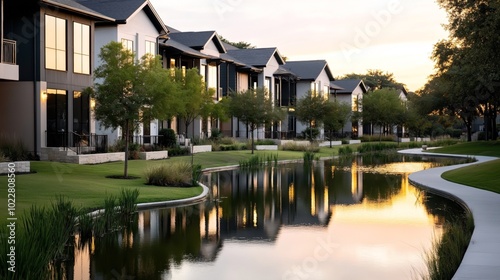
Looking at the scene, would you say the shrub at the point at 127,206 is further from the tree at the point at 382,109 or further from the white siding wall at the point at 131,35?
the tree at the point at 382,109

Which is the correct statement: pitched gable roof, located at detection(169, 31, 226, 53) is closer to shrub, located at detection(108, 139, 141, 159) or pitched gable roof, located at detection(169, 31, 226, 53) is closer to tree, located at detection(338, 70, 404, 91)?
shrub, located at detection(108, 139, 141, 159)

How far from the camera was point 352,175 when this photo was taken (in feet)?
107

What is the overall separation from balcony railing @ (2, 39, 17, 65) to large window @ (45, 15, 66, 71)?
3.18 metres

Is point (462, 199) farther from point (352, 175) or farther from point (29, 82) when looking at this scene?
point (29, 82)

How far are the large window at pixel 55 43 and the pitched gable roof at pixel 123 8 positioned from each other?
20.2 ft

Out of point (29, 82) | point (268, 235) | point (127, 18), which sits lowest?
point (268, 235)

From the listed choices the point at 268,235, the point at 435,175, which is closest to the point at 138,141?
the point at 435,175

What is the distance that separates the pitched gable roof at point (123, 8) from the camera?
129 ft

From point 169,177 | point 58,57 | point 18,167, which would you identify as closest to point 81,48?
point 58,57

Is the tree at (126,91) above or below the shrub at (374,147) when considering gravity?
above

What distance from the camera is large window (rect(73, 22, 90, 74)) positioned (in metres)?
33.9

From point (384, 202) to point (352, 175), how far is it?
11342 millimetres

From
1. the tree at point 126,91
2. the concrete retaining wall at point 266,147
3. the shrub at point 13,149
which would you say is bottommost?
the concrete retaining wall at point 266,147

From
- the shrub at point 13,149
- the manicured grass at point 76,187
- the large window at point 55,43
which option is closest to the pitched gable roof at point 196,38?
the large window at point 55,43
